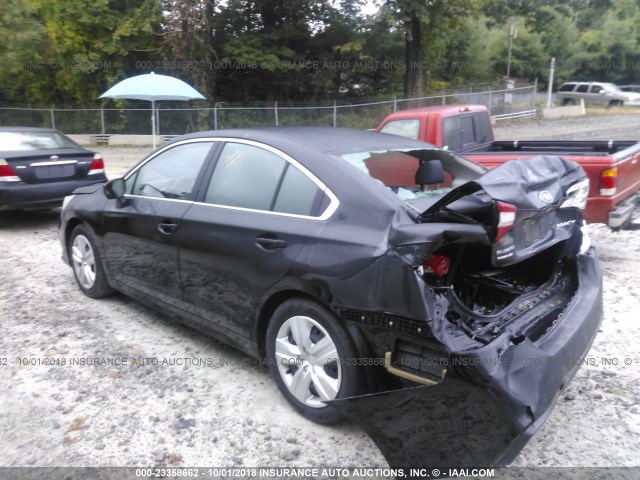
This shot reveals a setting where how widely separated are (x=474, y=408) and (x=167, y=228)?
2.50 metres

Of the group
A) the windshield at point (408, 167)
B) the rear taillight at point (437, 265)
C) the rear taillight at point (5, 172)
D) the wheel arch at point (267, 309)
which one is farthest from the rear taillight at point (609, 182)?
the rear taillight at point (5, 172)

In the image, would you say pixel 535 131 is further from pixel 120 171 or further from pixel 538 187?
pixel 538 187

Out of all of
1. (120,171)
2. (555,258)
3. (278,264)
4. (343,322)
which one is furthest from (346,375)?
(120,171)

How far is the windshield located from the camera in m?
3.36

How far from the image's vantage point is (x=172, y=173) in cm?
425

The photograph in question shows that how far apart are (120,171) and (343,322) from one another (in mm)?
13641

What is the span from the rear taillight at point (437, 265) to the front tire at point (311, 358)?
1.80 feet

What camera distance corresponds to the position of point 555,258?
137 inches

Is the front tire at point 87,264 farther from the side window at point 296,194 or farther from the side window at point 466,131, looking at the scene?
the side window at point 466,131

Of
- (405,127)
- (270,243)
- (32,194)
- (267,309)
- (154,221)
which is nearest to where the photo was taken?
(270,243)

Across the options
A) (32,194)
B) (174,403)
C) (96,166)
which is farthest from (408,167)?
(96,166)

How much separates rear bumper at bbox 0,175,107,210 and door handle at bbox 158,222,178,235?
4636mm

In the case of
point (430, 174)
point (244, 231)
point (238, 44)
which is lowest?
point (244, 231)

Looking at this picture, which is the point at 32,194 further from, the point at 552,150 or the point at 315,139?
the point at 552,150
